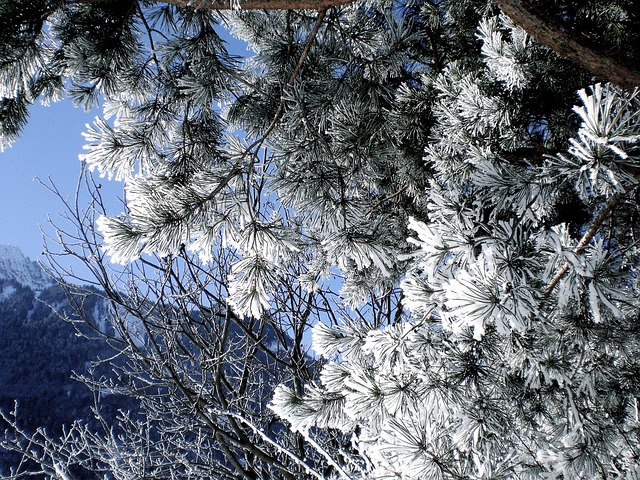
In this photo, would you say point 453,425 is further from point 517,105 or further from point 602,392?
point 517,105

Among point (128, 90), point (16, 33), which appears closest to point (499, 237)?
point (16, 33)

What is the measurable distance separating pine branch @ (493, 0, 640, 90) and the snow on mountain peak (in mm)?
90849

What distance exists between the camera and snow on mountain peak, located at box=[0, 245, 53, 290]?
79637 mm

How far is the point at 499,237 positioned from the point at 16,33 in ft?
6.00

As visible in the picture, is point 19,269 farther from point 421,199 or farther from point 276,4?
point 276,4

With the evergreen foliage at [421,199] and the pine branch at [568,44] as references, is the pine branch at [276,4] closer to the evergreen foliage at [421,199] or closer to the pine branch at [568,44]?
the evergreen foliage at [421,199]

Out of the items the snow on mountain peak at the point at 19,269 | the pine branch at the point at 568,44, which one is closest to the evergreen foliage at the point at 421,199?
the pine branch at the point at 568,44

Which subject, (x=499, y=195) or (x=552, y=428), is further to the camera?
(x=552, y=428)

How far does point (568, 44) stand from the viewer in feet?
4.07

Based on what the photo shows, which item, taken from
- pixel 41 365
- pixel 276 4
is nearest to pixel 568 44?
pixel 276 4

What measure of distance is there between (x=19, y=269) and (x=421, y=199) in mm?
101386

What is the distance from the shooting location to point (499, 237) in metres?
1.05

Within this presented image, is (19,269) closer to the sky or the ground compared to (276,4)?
closer to the ground

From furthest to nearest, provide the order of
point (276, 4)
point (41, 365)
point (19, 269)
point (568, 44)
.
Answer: point (19, 269) < point (41, 365) < point (276, 4) < point (568, 44)
